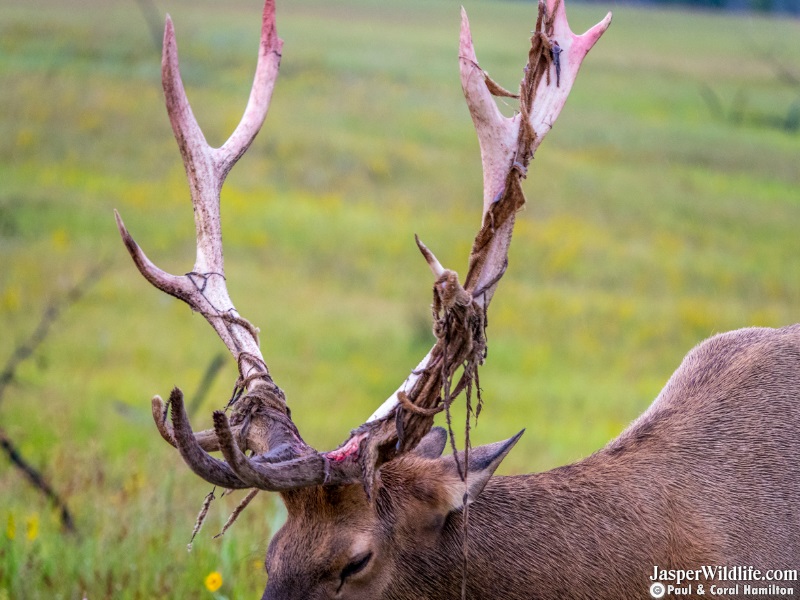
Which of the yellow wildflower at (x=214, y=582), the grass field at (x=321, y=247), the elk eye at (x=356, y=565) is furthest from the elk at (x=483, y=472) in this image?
the grass field at (x=321, y=247)

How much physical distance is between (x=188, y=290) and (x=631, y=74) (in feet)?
98.6

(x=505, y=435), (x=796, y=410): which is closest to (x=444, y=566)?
(x=796, y=410)

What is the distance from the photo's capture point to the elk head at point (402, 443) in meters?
3.25

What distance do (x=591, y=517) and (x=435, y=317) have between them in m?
0.84

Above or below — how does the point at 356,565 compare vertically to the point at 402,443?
below

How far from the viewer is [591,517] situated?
3.60 m

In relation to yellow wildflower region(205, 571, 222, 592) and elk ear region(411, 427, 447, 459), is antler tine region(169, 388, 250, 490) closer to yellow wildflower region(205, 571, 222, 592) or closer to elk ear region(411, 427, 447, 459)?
elk ear region(411, 427, 447, 459)

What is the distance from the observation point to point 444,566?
344 centimetres

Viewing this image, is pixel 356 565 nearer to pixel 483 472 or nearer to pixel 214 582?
pixel 483 472

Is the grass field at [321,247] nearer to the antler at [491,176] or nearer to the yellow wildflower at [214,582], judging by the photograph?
the yellow wildflower at [214,582]

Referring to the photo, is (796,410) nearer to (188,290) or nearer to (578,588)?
(578,588)

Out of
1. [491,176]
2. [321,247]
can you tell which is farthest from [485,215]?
[321,247]

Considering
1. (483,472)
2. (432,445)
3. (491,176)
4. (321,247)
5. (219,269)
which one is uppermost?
(321,247)

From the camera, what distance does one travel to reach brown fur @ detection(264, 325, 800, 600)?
3381 mm
